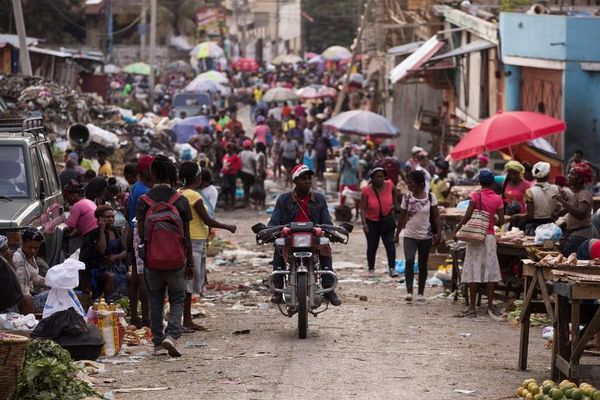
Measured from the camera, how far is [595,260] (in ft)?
33.5

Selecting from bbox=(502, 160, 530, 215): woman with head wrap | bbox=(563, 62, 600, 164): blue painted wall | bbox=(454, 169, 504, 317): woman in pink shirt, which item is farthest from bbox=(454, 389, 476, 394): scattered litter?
bbox=(563, 62, 600, 164): blue painted wall

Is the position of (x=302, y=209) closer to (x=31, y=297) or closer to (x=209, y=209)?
(x=209, y=209)

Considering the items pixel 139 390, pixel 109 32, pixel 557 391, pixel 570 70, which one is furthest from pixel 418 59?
pixel 109 32

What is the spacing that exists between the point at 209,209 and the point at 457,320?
2.90m

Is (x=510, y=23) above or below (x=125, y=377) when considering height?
above

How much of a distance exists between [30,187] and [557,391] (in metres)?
6.47

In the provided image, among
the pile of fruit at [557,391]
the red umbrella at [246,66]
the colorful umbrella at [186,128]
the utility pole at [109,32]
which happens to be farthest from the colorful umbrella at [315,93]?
the pile of fruit at [557,391]

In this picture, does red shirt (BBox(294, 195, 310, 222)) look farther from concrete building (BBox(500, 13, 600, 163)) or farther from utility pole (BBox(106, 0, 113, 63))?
utility pole (BBox(106, 0, 113, 63))

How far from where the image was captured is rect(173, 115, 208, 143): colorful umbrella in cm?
3822

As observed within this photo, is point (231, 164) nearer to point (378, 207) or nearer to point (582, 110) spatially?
point (582, 110)

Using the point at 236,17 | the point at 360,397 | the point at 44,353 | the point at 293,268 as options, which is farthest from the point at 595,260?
the point at 236,17

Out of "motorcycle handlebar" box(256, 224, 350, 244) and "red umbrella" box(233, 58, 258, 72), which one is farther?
"red umbrella" box(233, 58, 258, 72)

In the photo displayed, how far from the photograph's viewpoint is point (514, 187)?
16.6 meters

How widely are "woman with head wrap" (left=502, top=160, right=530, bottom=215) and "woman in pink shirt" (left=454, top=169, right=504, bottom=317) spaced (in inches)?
73.1
